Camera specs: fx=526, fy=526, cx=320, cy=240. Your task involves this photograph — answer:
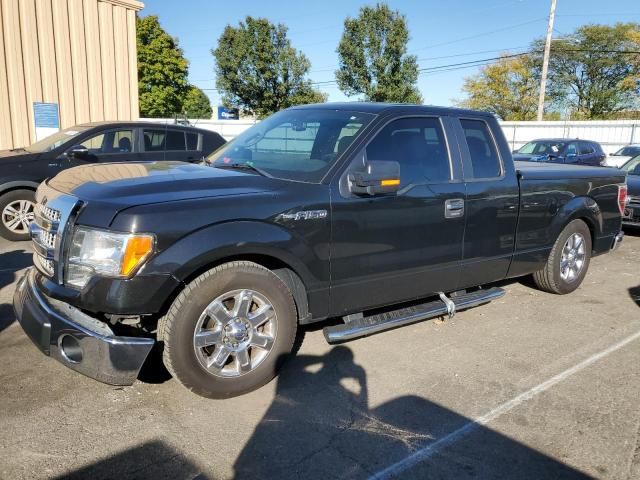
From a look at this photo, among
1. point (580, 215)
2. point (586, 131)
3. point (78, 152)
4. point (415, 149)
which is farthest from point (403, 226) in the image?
point (586, 131)

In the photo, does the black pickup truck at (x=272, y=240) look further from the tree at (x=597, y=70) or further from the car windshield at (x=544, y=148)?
the tree at (x=597, y=70)

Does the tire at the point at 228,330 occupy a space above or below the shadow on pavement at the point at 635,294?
above

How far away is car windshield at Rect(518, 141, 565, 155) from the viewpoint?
16.4 meters

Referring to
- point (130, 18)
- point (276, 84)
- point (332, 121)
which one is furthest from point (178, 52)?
point (332, 121)

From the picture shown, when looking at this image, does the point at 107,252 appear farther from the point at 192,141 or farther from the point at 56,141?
the point at 192,141

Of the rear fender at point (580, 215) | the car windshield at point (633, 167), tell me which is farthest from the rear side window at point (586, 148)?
the rear fender at point (580, 215)

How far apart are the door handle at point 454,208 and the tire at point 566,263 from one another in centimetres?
173

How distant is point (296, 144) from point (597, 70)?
57.4m

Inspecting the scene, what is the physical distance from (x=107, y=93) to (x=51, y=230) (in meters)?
14.3

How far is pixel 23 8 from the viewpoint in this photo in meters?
13.5

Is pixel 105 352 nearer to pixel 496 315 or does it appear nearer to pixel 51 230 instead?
pixel 51 230

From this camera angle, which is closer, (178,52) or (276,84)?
(276,84)

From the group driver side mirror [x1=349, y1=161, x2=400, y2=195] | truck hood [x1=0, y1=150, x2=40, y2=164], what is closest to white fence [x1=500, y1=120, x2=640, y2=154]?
truck hood [x1=0, y1=150, x2=40, y2=164]

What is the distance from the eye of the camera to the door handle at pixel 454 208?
421 cm
